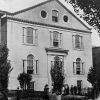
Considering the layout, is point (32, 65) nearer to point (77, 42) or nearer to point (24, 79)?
point (24, 79)

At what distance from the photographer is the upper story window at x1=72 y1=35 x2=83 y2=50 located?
42.5 meters

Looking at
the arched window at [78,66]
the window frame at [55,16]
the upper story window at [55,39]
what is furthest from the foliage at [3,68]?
the arched window at [78,66]

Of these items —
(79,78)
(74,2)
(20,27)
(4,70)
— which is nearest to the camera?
(74,2)

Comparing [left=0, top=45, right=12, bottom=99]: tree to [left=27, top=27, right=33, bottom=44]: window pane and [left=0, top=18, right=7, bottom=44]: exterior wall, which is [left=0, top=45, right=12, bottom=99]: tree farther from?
[left=27, top=27, right=33, bottom=44]: window pane

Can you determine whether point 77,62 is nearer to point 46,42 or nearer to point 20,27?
point 46,42

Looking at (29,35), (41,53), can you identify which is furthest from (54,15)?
(41,53)

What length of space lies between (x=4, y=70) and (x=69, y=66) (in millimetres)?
14471

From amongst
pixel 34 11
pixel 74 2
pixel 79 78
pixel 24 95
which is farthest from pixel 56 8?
pixel 74 2

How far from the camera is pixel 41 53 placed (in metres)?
38.6

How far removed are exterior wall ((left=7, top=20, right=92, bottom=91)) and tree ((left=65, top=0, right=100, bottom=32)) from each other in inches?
589

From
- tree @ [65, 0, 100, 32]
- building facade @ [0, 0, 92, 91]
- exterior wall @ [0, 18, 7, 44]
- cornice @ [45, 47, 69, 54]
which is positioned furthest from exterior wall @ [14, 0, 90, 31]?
tree @ [65, 0, 100, 32]

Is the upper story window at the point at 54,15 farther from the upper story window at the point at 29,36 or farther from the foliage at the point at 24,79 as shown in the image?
the foliage at the point at 24,79

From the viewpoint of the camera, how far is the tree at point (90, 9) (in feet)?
67.7

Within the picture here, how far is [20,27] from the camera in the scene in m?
36.7
